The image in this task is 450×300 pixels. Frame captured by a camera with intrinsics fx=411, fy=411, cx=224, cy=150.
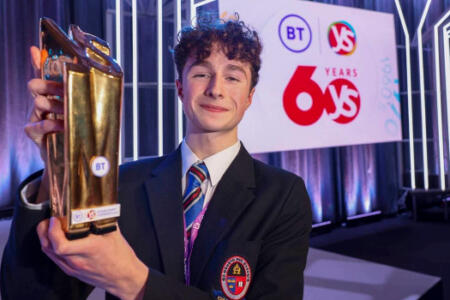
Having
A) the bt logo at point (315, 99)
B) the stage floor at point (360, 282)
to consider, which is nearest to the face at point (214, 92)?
the stage floor at point (360, 282)

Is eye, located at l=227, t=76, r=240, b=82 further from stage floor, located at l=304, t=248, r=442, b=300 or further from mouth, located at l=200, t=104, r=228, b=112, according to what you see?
stage floor, located at l=304, t=248, r=442, b=300

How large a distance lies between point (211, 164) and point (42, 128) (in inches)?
13.5

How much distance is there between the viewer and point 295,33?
297 centimetres

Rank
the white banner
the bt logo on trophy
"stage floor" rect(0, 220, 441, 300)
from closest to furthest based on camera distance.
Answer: "stage floor" rect(0, 220, 441, 300) → the white banner → the bt logo on trophy

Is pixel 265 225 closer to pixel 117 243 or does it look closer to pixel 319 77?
pixel 117 243

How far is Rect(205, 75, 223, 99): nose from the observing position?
730 mm

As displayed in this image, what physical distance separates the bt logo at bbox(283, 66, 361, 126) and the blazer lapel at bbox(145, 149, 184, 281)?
7.25 feet

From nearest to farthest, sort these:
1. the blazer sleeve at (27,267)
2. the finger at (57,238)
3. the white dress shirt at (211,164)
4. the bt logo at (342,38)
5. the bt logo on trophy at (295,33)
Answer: the finger at (57,238) → the blazer sleeve at (27,267) → the white dress shirt at (211,164) → the bt logo on trophy at (295,33) → the bt logo at (342,38)

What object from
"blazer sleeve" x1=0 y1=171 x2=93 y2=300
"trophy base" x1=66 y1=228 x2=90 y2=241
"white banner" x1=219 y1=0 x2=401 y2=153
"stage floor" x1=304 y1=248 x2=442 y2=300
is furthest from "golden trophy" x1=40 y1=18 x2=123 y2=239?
"white banner" x1=219 y1=0 x2=401 y2=153

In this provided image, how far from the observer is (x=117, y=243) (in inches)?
18.6

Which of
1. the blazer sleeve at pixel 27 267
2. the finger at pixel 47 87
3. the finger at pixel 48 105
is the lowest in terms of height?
the blazer sleeve at pixel 27 267

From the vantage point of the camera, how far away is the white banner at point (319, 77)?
2.77m

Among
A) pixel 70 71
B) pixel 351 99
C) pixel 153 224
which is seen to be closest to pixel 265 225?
pixel 153 224

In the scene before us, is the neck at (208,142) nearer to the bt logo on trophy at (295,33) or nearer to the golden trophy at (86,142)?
the golden trophy at (86,142)
